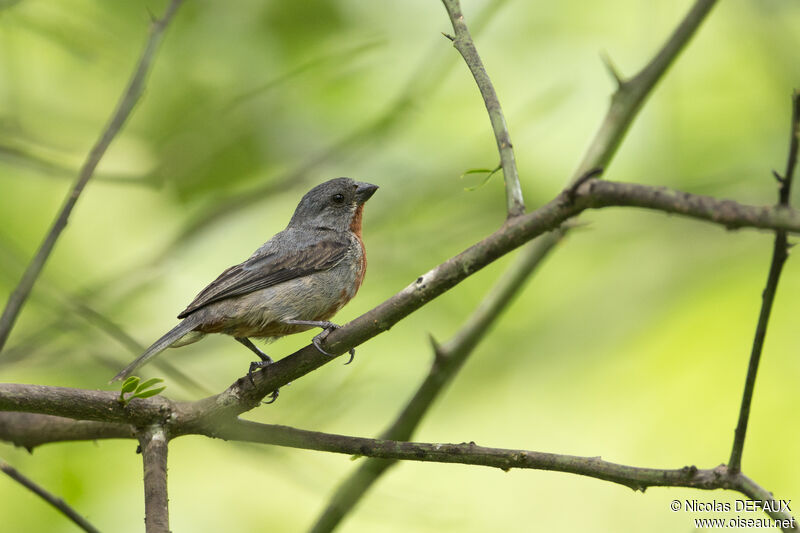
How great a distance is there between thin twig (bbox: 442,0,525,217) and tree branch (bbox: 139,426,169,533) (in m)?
1.79

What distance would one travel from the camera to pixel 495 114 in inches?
118

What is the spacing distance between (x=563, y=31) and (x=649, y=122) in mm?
1172

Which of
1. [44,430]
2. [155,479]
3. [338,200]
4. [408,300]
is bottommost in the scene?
[155,479]

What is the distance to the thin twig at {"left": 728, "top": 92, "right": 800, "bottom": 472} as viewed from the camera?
2072 millimetres

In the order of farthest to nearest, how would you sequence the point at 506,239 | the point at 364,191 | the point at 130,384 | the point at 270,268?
1. the point at 364,191
2. the point at 270,268
3. the point at 130,384
4. the point at 506,239

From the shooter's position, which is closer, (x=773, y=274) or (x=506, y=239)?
(x=773, y=274)

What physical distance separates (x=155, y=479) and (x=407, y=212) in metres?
3.21

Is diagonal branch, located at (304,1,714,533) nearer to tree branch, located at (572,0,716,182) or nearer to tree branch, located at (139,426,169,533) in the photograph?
tree branch, located at (572,0,716,182)

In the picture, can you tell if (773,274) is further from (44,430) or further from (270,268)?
(44,430)

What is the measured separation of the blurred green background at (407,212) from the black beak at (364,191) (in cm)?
18

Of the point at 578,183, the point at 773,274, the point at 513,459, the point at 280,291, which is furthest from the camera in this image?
the point at 280,291

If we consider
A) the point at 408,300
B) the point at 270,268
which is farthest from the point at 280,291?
the point at 408,300

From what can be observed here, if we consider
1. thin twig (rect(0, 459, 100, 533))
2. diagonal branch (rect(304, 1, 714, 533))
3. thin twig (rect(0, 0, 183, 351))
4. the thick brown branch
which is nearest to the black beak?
diagonal branch (rect(304, 1, 714, 533))

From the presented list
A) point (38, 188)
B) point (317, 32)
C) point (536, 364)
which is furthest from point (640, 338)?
point (38, 188)
